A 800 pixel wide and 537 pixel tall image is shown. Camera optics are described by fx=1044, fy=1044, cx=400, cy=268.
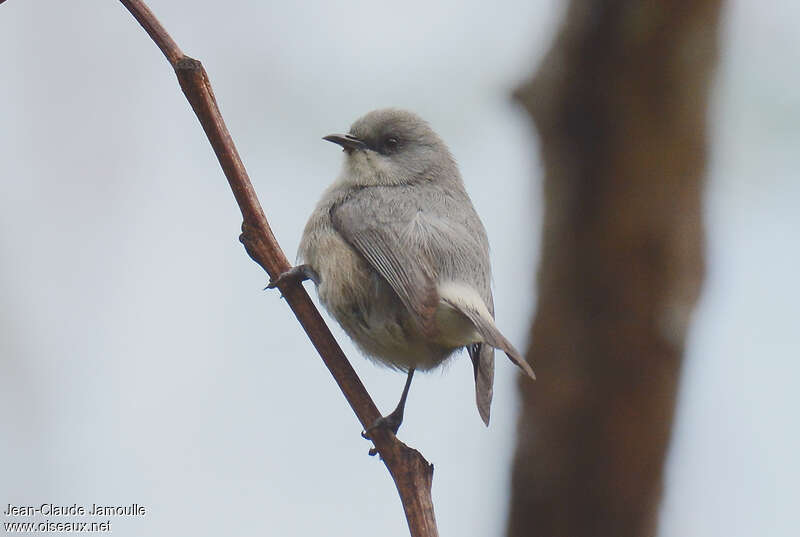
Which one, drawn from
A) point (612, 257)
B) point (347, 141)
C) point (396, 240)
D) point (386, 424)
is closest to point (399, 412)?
point (396, 240)

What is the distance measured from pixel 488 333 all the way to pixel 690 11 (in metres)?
1.68

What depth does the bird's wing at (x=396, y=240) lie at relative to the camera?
319 cm

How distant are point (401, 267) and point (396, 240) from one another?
5.8 inches

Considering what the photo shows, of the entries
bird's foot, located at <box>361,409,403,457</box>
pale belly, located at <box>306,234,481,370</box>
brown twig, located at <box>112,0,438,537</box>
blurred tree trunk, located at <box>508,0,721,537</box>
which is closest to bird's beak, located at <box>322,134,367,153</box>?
pale belly, located at <box>306,234,481,370</box>

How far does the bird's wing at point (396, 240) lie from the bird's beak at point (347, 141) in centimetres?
26

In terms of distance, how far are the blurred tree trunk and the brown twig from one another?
1.26 m

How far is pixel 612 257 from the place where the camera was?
3721 millimetres

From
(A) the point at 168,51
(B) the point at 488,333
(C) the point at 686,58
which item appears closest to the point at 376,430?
(B) the point at 488,333

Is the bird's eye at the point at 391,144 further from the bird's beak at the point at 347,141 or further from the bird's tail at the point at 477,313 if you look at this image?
the bird's tail at the point at 477,313

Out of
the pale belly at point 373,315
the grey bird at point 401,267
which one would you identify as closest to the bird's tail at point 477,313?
the grey bird at point 401,267

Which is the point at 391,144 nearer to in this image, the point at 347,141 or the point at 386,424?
the point at 347,141

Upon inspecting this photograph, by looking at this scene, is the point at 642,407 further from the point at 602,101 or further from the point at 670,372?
the point at 602,101

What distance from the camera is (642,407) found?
3.60 metres

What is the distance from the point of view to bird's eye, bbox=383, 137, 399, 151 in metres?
4.11
